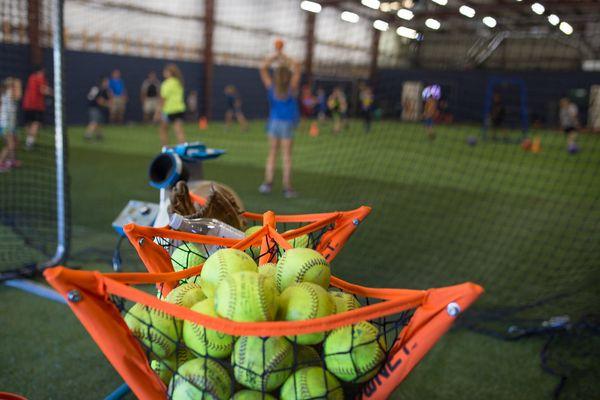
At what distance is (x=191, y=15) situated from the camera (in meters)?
16.8

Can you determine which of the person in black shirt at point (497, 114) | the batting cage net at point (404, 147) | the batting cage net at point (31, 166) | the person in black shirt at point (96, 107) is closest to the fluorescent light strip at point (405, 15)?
the batting cage net at point (404, 147)

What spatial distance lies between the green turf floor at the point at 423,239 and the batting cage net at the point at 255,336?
3.87 feet

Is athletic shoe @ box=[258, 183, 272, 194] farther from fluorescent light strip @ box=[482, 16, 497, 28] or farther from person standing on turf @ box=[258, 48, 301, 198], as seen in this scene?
fluorescent light strip @ box=[482, 16, 497, 28]

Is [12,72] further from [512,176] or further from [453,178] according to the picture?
[512,176]

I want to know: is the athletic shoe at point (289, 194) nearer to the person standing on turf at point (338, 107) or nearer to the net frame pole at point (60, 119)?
the net frame pole at point (60, 119)

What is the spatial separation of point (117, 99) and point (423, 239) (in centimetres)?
1298

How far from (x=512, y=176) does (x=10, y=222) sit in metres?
7.39

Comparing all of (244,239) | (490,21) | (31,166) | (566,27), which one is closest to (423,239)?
(490,21)

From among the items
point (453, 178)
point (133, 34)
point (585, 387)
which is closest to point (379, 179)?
point (453, 178)

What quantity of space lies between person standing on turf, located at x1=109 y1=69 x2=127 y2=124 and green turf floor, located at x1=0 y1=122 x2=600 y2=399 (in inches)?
153

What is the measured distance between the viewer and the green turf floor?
227 cm

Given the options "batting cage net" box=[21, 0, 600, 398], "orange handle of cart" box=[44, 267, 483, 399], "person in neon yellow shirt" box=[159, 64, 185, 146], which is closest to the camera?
"orange handle of cart" box=[44, 267, 483, 399]

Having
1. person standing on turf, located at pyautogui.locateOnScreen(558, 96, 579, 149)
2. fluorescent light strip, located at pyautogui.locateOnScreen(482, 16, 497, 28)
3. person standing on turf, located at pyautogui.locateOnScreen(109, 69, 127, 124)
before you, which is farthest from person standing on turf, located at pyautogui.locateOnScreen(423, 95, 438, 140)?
person standing on turf, located at pyautogui.locateOnScreen(109, 69, 127, 124)

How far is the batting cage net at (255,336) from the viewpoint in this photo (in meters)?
0.98
